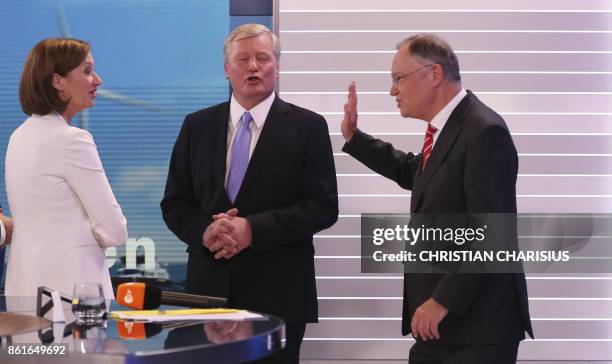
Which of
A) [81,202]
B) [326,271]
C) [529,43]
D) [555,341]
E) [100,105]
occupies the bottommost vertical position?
[555,341]

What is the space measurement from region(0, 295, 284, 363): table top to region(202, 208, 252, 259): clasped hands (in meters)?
0.95

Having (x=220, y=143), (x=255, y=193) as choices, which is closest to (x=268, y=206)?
(x=255, y=193)

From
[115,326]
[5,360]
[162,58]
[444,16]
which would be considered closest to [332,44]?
[444,16]

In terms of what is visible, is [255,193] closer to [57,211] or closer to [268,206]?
[268,206]

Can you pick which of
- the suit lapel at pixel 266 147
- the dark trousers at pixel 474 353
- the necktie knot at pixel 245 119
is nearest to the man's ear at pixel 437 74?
the suit lapel at pixel 266 147

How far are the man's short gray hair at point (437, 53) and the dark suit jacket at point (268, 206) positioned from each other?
550mm

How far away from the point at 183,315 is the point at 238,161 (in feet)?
3.91

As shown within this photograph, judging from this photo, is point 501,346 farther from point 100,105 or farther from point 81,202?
point 100,105

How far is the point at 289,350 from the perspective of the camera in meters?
3.22

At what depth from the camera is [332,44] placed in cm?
470

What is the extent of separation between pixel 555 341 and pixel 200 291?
2227 millimetres

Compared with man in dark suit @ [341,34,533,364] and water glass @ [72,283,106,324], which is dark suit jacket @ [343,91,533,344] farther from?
water glass @ [72,283,106,324]

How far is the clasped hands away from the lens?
3172mm

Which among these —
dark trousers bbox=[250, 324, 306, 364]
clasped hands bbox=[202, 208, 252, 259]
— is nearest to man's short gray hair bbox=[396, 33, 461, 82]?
clasped hands bbox=[202, 208, 252, 259]
